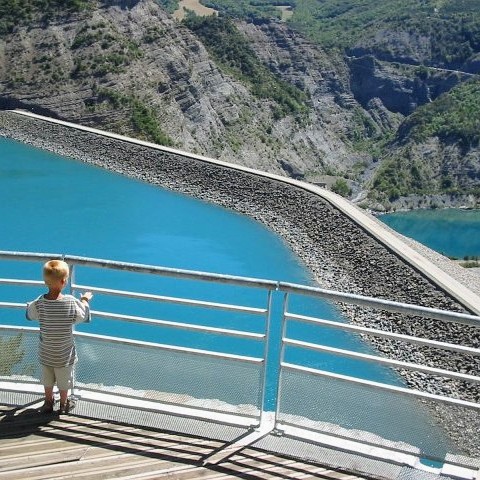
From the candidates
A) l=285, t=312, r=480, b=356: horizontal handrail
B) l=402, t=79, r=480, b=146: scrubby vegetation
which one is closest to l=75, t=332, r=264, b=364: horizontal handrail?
l=285, t=312, r=480, b=356: horizontal handrail

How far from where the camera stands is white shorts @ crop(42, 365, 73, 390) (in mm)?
4102

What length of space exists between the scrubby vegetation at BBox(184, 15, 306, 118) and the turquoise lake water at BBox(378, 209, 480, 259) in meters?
14.7

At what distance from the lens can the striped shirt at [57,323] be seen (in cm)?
398

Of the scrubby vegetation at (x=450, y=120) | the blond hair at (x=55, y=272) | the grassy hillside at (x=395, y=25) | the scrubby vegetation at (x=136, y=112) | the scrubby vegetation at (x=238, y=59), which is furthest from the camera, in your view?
the grassy hillside at (x=395, y=25)

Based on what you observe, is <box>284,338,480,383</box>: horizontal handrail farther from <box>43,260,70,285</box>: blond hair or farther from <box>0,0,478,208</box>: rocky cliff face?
<box>0,0,478,208</box>: rocky cliff face

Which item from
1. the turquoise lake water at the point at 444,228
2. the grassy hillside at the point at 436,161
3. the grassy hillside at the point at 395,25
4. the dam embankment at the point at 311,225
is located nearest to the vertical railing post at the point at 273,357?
the dam embankment at the point at 311,225

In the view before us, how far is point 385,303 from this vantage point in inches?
150

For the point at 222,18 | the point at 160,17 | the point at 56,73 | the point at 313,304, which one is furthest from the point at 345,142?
the point at 313,304

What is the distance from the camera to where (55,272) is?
382 centimetres

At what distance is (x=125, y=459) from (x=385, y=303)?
1.52 m

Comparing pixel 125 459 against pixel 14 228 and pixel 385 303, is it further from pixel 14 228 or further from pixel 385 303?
pixel 14 228

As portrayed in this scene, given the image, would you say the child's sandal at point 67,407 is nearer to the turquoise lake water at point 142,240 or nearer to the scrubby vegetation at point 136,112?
the turquoise lake water at point 142,240

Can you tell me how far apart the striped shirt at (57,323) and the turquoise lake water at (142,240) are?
134 centimetres

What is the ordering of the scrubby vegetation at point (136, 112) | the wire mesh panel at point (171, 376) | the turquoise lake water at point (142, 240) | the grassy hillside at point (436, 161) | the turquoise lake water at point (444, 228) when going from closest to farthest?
the wire mesh panel at point (171, 376) → the turquoise lake water at point (142, 240) → the scrubby vegetation at point (136, 112) → the turquoise lake water at point (444, 228) → the grassy hillside at point (436, 161)
